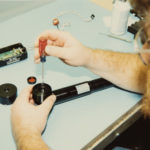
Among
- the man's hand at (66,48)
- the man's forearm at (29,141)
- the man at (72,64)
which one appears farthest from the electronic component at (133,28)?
the man's forearm at (29,141)

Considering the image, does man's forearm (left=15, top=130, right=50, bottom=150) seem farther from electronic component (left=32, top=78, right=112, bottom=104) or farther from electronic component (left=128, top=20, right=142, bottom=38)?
electronic component (left=128, top=20, right=142, bottom=38)

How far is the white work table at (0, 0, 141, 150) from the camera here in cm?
89

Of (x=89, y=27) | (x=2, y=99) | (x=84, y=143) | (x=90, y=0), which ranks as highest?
(x=90, y=0)

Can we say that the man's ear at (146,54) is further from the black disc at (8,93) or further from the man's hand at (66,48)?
the black disc at (8,93)

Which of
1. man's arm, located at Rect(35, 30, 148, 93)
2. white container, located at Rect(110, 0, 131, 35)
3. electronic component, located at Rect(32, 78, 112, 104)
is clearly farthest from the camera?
white container, located at Rect(110, 0, 131, 35)

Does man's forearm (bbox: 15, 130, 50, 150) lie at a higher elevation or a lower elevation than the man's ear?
lower

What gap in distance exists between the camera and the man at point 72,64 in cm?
85

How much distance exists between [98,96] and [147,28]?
0.35 m

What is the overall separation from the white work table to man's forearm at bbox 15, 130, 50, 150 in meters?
0.04

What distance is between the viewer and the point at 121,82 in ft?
3.51

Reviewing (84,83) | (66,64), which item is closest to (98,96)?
(84,83)

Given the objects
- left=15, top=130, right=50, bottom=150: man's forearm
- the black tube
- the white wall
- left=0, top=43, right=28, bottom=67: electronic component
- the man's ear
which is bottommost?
left=15, top=130, right=50, bottom=150: man's forearm

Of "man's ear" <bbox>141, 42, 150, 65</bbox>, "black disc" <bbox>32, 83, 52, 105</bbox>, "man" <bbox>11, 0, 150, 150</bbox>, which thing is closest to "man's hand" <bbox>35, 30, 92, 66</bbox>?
"man" <bbox>11, 0, 150, 150</bbox>

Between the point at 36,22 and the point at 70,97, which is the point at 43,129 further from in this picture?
the point at 36,22
